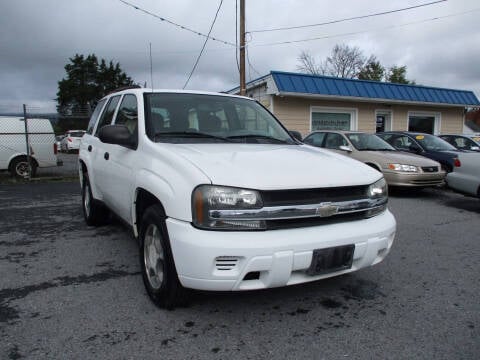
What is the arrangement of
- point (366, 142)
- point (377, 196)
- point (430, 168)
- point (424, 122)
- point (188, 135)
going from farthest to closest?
point (424, 122) < point (366, 142) < point (430, 168) < point (188, 135) < point (377, 196)

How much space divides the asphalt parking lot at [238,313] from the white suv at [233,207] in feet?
1.11

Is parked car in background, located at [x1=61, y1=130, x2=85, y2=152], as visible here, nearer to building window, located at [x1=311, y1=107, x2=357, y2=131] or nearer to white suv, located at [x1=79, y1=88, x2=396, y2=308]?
building window, located at [x1=311, y1=107, x2=357, y2=131]

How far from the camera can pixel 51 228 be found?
18.0 ft

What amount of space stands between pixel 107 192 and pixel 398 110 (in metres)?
15.7

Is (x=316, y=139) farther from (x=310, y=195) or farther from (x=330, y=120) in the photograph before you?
(x=310, y=195)

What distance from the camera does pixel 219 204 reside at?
240 centimetres

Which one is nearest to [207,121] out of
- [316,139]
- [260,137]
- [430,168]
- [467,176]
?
[260,137]

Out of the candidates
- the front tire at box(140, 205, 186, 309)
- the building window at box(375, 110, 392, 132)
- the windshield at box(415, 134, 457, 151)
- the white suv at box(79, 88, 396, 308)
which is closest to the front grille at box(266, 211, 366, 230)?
the white suv at box(79, 88, 396, 308)

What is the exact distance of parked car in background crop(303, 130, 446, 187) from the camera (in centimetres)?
816

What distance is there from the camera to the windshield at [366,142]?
930 cm

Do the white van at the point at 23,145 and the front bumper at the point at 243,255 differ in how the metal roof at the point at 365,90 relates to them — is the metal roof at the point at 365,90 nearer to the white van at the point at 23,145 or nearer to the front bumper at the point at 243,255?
the white van at the point at 23,145

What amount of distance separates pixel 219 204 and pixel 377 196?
53.1 inches

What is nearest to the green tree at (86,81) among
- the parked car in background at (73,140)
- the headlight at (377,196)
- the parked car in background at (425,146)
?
the parked car in background at (73,140)

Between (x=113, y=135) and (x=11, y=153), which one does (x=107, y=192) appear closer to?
(x=113, y=135)
